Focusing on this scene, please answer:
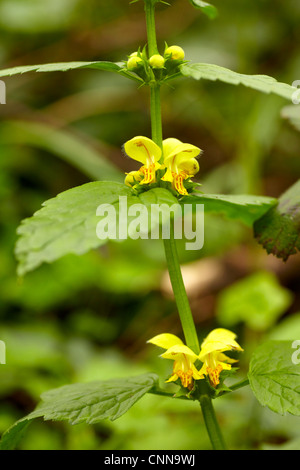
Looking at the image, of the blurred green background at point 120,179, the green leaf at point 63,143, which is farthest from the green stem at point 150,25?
the green leaf at point 63,143

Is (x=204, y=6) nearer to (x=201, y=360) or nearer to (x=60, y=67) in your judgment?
(x=60, y=67)

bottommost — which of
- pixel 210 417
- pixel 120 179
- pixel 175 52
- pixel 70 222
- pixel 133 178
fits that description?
pixel 210 417

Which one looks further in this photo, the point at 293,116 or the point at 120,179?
the point at 120,179

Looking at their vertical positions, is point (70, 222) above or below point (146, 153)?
below

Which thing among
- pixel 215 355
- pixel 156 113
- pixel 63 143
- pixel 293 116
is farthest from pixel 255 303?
pixel 63 143

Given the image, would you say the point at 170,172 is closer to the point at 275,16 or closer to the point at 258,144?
the point at 258,144

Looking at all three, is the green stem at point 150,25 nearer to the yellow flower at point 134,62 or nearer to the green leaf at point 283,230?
the yellow flower at point 134,62

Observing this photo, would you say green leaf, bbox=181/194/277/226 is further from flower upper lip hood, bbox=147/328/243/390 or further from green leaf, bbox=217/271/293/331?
green leaf, bbox=217/271/293/331

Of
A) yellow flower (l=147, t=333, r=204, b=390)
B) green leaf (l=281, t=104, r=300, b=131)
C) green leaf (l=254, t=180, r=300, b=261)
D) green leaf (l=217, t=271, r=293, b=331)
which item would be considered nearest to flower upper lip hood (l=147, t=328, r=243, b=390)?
yellow flower (l=147, t=333, r=204, b=390)
